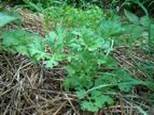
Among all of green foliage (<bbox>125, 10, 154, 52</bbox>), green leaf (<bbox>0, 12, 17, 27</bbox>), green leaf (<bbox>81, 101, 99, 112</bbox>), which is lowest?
green leaf (<bbox>81, 101, 99, 112</bbox>)

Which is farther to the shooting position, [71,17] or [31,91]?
[71,17]

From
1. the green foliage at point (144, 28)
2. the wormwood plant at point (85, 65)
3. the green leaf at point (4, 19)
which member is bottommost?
the wormwood plant at point (85, 65)

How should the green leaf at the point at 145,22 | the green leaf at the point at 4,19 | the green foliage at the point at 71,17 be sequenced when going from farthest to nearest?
the green foliage at the point at 71,17 → the green leaf at the point at 145,22 → the green leaf at the point at 4,19

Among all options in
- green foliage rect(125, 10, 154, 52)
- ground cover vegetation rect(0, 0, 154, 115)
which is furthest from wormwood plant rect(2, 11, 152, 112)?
green foliage rect(125, 10, 154, 52)

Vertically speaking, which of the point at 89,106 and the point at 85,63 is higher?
the point at 85,63

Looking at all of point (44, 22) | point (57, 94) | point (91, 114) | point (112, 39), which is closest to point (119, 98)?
point (91, 114)

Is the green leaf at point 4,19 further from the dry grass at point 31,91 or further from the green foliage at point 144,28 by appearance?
the green foliage at point 144,28

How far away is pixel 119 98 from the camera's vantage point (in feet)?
4.85

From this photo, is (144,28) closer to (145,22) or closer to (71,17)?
(145,22)

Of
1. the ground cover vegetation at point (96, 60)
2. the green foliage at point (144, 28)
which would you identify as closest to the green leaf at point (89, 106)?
the ground cover vegetation at point (96, 60)

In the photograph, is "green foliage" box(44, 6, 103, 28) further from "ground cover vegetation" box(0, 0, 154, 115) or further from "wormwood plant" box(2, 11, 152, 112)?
"wormwood plant" box(2, 11, 152, 112)

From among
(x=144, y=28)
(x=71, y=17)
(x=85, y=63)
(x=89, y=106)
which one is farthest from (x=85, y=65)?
(x=71, y=17)

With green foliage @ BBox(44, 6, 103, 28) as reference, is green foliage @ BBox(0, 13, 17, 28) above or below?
above

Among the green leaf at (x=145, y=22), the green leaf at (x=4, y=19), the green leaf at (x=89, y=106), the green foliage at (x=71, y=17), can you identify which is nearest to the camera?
the green leaf at (x=89, y=106)
